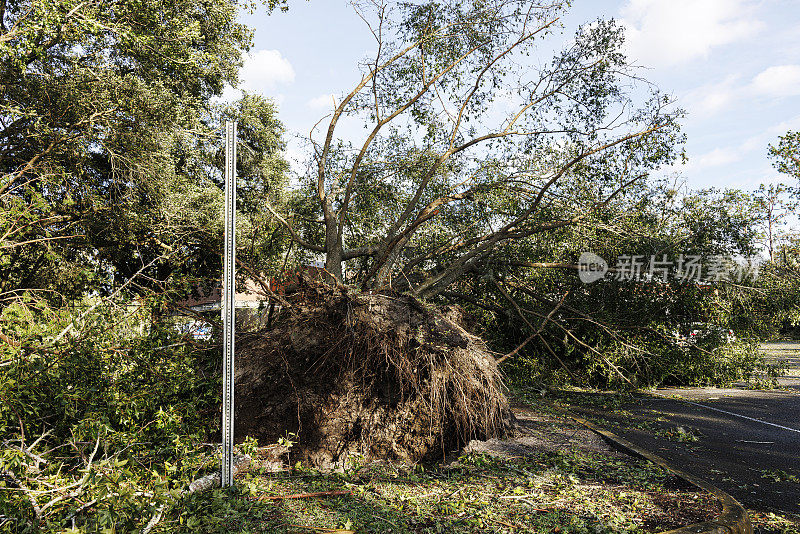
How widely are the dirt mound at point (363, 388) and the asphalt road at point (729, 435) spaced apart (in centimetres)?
216

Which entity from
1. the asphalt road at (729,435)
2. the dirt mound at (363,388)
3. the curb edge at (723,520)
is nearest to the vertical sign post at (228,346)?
the dirt mound at (363,388)

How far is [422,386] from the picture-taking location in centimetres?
500

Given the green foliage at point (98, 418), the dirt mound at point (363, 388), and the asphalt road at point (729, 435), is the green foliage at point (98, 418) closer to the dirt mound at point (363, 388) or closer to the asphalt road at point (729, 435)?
the dirt mound at point (363, 388)

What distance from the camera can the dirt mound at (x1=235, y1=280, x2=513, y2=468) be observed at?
4863mm

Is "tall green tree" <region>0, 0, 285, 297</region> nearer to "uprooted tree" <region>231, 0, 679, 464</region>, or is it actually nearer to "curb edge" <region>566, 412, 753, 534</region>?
"uprooted tree" <region>231, 0, 679, 464</region>

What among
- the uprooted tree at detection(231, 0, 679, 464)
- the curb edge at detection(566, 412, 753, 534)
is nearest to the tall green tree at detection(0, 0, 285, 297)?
the uprooted tree at detection(231, 0, 679, 464)

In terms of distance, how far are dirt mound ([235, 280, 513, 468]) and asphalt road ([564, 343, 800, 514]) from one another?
7.08 ft

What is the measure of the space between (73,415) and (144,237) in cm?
672

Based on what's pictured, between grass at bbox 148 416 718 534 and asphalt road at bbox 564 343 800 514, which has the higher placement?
grass at bbox 148 416 718 534

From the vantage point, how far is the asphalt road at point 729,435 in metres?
4.52

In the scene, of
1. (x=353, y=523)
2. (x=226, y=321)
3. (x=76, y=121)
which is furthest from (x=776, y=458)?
(x=76, y=121)

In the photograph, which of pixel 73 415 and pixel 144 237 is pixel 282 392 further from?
pixel 144 237

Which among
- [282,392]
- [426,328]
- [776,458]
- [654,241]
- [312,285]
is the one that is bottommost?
[776,458]

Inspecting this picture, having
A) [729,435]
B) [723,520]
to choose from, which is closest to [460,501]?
[723,520]
